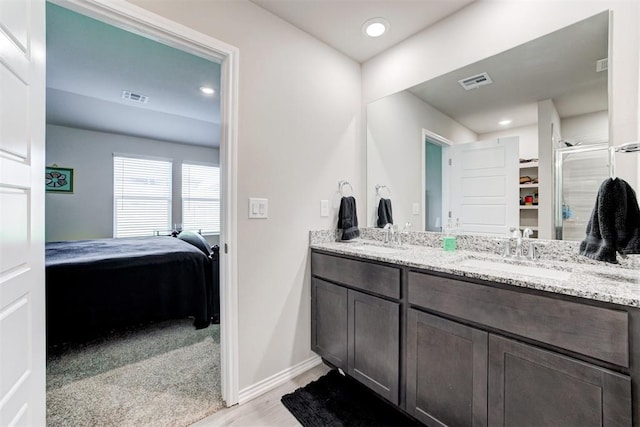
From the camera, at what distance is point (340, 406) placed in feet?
5.15

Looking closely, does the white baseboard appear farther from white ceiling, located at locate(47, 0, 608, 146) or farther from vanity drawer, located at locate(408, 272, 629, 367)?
white ceiling, located at locate(47, 0, 608, 146)

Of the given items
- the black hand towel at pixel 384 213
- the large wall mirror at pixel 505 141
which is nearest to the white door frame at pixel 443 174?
the large wall mirror at pixel 505 141

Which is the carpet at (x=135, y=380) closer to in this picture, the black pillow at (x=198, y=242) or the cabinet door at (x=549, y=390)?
the black pillow at (x=198, y=242)

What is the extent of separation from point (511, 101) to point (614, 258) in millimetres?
996

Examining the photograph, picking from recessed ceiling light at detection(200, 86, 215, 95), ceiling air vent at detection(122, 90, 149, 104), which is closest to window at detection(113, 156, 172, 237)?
ceiling air vent at detection(122, 90, 149, 104)

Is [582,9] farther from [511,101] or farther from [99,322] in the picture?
[99,322]

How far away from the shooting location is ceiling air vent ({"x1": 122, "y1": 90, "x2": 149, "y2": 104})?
323 cm

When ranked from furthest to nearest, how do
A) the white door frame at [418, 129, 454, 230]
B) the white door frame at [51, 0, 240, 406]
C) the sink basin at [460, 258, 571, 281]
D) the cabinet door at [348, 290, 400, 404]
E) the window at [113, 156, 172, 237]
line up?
the window at [113, 156, 172, 237] < the white door frame at [418, 129, 454, 230] < the white door frame at [51, 0, 240, 406] < the cabinet door at [348, 290, 400, 404] < the sink basin at [460, 258, 571, 281]

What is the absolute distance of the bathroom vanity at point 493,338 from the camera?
845 mm

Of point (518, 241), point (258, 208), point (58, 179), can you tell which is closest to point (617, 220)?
point (518, 241)

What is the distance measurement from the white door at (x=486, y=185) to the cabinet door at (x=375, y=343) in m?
0.80

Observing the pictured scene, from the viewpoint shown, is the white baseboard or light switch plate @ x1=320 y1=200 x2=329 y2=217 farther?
light switch plate @ x1=320 y1=200 x2=329 y2=217

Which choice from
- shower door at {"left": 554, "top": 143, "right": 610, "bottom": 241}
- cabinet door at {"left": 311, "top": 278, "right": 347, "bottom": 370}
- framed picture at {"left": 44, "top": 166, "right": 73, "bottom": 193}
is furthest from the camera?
framed picture at {"left": 44, "top": 166, "right": 73, "bottom": 193}

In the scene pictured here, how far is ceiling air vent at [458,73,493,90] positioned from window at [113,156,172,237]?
5.02 m
